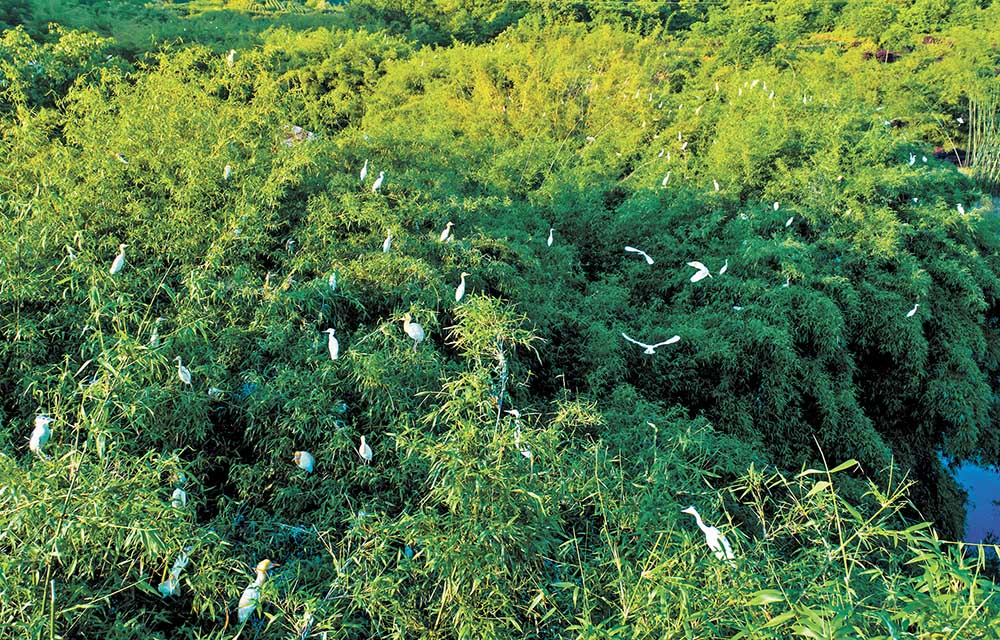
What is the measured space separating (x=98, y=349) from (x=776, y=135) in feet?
19.2

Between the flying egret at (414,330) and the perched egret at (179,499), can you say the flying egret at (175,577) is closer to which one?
the perched egret at (179,499)

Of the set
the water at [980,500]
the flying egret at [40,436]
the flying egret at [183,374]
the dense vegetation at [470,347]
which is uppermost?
the flying egret at [40,436]

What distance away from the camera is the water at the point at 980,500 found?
18.2 feet

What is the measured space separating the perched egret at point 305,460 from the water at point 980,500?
5.18m

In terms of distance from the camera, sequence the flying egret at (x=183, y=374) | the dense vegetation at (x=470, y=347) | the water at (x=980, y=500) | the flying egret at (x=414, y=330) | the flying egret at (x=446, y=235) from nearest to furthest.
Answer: the dense vegetation at (x=470, y=347)
the flying egret at (x=183, y=374)
the flying egret at (x=414, y=330)
the flying egret at (x=446, y=235)
the water at (x=980, y=500)

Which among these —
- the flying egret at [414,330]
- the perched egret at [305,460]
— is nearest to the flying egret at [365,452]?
the perched egret at [305,460]

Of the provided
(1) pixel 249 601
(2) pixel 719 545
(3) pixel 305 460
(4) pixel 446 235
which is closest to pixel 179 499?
(1) pixel 249 601

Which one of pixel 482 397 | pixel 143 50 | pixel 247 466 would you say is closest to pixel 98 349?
pixel 247 466

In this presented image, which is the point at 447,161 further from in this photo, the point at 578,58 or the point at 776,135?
the point at 578,58

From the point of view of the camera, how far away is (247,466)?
7.82 feet

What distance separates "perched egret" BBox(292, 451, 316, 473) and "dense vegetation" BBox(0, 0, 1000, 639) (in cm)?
9

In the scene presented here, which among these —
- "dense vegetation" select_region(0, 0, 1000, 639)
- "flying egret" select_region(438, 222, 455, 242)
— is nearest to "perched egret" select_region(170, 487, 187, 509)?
"dense vegetation" select_region(0, 0, 1000, 639)

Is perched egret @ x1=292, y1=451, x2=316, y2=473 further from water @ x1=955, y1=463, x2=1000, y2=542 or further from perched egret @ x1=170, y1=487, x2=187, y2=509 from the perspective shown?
water @ x1=955, y1=463, x2=1000, y2=542

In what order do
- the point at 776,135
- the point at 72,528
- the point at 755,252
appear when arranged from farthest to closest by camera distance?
the point at 776,135
the point at 755,252
the point at 72,528
